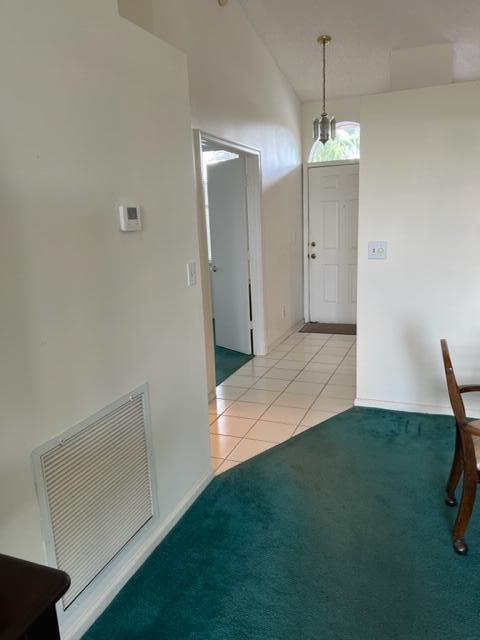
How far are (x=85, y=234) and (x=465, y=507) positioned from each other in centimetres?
178

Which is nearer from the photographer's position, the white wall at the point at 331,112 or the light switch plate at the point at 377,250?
the light switch plate at the point at 377,250

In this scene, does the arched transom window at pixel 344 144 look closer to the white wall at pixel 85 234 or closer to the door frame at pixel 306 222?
the door frame at pixel 306 222

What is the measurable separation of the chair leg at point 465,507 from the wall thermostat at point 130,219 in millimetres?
1592

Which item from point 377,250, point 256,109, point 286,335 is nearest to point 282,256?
point 286,335

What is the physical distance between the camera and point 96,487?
5.16 ft

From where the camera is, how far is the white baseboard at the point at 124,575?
1.53 m

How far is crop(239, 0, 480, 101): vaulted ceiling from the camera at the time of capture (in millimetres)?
3434

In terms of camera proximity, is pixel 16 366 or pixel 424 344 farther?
pixel 424 344

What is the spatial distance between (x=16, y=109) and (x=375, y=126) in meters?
2.32

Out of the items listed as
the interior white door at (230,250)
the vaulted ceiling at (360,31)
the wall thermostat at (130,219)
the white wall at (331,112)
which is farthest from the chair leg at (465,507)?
the white wall at (331,112)

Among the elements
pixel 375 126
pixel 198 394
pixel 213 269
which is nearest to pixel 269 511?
pixel 198 394

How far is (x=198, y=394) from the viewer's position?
2.29 meters

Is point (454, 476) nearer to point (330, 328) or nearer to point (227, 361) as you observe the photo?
point (227, 361)

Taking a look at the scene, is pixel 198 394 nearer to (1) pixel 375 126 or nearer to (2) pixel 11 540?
(2) pixel 11 540
